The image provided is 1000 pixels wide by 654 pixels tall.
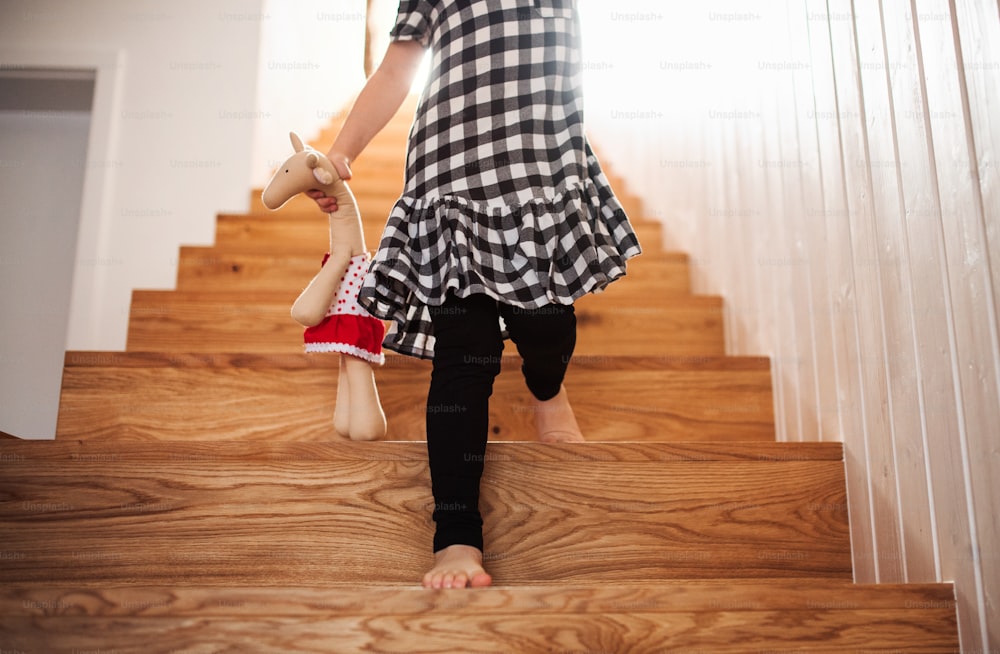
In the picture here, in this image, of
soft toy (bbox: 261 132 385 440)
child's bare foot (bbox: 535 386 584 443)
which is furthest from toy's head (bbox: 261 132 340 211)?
child's bare foot (bbox: 535 386 584 443)

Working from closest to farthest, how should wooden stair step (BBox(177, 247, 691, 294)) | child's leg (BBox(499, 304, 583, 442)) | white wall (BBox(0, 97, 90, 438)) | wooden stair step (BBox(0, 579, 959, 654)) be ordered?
wooden stair step (BBox(0, 579, 959, 654)), child's leg (BBox(499, 304, 583, 442)), wooden stair step (BBox(177, 247, 691, 294)), white wall (BBox(0, 97, 90, 438))

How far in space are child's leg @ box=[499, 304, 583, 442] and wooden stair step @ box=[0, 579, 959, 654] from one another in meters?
0.41

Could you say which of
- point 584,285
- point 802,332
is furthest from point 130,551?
point 802,332

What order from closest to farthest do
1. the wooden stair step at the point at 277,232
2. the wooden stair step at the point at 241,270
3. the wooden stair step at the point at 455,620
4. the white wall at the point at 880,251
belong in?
the wooden stair step at the point at 455,620
the white wall at the point at 880,251
the wooden stair step at the point at 241,270
the wooden stair step at the point at 277,232

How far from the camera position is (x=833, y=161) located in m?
1.33

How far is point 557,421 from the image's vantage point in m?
1.30

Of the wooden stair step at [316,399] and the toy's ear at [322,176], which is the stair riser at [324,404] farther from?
the toy's ear at [322,176]

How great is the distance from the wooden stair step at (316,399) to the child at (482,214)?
6.9 inches

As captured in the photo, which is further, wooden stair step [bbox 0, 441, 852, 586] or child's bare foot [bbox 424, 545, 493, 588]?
wooden stair step [bbox 0, 441, 852, 586]

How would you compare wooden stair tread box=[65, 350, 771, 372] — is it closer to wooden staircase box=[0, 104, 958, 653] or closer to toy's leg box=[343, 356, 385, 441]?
wooden staircase box=[0, 104, 958, 653]

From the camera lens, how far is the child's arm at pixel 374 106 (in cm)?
124

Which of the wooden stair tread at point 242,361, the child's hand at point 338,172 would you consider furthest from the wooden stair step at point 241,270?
the child's hand at point 338,172

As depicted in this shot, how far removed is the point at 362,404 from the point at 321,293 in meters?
0.16

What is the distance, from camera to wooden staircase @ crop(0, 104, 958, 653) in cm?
80
